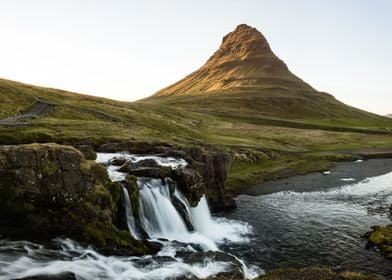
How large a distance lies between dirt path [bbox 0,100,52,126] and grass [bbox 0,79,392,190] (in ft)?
8.18

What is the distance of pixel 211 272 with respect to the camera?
98.6ft

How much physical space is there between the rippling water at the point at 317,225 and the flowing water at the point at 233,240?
0.09m

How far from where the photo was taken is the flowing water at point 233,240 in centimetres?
2767

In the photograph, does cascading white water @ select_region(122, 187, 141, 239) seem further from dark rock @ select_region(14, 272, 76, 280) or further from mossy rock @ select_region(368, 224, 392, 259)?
Answer: mossy rock @ select_region(368, 224, 392, 259)

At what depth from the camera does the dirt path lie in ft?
293

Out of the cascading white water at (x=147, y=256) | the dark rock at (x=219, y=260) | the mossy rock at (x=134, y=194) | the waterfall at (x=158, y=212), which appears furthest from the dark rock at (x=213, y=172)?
the dark rock at (x=219, y=260)

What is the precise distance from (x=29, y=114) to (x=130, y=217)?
83.0 m

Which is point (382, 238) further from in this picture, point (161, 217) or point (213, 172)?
point (213, 172)

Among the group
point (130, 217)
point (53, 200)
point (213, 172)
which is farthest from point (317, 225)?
point (53, 200)

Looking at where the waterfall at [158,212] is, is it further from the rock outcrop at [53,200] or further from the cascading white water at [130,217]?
the rock outcrop at [53,200]

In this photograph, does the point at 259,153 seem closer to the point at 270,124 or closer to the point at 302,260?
the point at 302,260

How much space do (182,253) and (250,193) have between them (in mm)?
35955

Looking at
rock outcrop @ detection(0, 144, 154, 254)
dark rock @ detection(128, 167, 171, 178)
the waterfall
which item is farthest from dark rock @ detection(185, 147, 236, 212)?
rock outcrop @ detection(0, 144, 154, 254)

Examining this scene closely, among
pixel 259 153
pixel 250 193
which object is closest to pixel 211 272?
pixel 250 193
